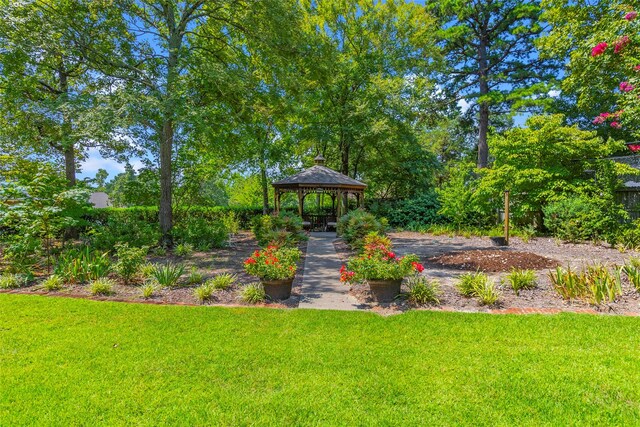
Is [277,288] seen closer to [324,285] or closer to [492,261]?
[324,285]

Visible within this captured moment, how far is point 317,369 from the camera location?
2.88m

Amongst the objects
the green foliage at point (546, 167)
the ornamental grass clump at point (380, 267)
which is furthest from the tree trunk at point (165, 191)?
the green foliage at point (546, 167)

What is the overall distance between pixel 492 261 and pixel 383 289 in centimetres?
366

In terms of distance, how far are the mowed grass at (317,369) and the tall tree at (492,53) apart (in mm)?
15713

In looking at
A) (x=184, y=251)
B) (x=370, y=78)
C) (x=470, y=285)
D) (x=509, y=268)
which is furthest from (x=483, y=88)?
(x=184, y=251)

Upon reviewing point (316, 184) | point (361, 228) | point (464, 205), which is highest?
point (316, 184)

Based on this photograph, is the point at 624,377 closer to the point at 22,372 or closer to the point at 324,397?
the point at 324,397

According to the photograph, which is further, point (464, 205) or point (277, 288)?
point (464, 205)

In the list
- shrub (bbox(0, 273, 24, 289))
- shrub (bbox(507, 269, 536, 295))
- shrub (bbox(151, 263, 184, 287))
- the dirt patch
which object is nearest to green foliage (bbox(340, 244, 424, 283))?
shrub (bbox(507, 269, 536, 295))

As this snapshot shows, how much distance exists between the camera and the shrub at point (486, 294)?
4.59m

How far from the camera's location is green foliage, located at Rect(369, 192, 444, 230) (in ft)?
50.7

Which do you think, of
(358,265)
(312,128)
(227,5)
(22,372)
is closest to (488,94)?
(312,128)

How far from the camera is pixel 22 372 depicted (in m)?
2.82

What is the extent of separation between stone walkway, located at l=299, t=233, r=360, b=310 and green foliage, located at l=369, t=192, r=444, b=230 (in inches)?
295
